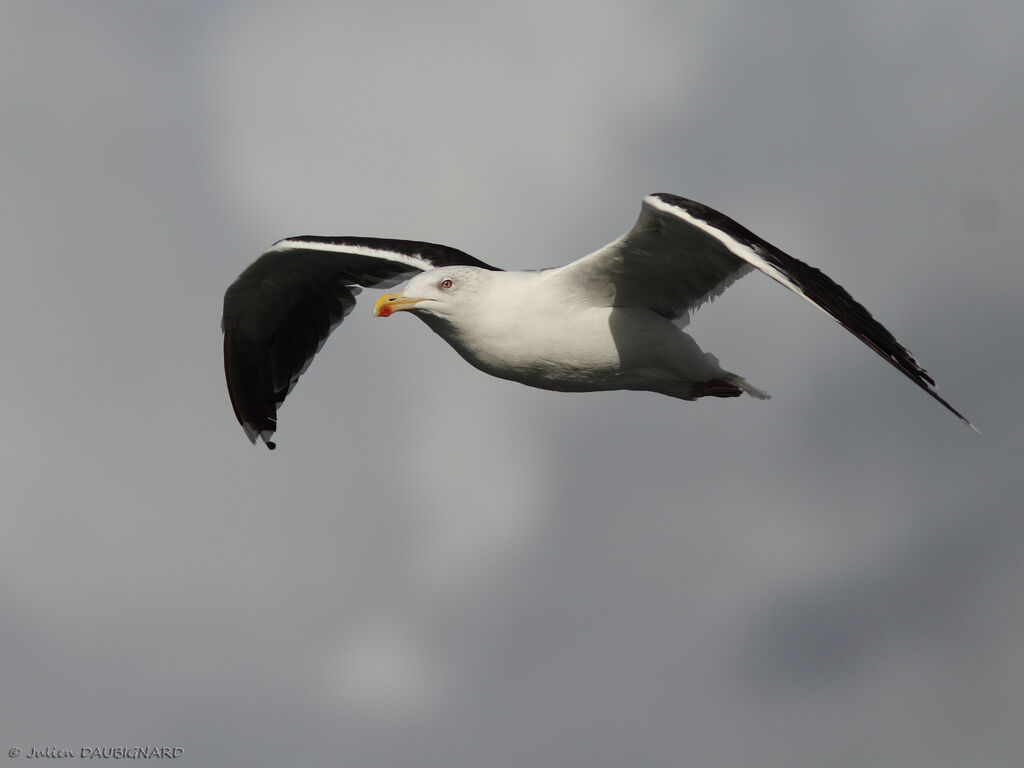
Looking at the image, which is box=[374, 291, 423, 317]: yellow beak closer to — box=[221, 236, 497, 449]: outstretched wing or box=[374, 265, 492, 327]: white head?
box=[374, 265, 492, 327]: white head

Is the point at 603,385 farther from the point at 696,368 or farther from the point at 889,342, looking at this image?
the point at 889,342

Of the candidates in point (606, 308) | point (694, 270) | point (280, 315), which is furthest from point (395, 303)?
point (280, 315)

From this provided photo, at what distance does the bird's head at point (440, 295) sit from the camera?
1359 centimetres

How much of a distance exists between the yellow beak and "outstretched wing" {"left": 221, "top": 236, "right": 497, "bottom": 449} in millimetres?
3015

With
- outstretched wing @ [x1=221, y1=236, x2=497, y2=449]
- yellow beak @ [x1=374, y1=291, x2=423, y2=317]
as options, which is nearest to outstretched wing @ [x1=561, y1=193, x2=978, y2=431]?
yellow beak @ [x1=374, y1=291, x2=423, y2=317]

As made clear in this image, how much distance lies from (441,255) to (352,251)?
1.06 metres

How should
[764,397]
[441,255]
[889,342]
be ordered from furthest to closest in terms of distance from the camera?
[441,255] < [764,397] < [889,342]

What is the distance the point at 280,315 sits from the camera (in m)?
17.9

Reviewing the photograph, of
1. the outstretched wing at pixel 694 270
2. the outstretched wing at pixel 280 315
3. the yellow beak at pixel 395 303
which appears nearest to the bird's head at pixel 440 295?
the yellow beak at pixel 395 303

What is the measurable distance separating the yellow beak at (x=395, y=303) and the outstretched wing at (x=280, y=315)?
301 cm

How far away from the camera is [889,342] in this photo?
10.8 metres

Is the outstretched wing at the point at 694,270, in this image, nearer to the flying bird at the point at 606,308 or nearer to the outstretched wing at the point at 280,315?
the flying bird at the point at 606,308

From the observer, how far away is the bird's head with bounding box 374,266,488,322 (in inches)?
535

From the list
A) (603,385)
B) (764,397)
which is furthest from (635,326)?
(764,397)
